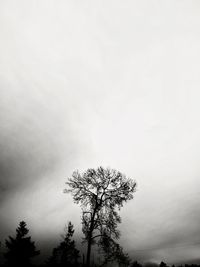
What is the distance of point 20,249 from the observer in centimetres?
3862

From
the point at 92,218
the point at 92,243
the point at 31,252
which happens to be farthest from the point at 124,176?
the point at 31,252

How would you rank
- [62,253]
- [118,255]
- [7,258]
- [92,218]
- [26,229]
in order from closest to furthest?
1. [118,255]
2. [92,218]
3. [7,258]
4. [26,229]
5. [62,253]

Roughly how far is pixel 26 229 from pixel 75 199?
2690 centimetres

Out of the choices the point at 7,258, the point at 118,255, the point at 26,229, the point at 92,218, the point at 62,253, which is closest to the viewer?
the point at 118,255

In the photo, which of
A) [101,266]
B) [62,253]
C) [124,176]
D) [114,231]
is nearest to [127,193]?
[124,176]

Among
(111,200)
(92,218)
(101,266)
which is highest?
(111,200)

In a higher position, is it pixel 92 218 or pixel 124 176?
pixel 124 176

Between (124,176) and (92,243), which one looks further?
(124,176)

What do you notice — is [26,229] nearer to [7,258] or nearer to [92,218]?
[7,258]

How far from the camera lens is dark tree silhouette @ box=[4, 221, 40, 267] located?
36.2 metres

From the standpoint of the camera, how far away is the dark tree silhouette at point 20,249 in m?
36.2

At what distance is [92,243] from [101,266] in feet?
7.07

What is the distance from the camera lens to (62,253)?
45938 millimetres

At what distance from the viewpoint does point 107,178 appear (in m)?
21.8
